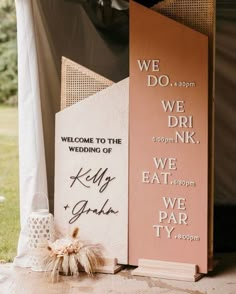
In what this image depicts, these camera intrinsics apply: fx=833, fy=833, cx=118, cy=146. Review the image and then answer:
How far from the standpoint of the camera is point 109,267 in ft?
19.3

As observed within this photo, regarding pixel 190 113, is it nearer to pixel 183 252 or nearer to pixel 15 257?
pixel 183 252

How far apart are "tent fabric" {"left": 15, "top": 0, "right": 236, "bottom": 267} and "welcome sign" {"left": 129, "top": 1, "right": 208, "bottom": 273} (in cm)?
69

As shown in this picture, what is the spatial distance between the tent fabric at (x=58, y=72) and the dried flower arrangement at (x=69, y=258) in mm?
315

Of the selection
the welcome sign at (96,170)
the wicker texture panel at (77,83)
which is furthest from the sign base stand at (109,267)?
the wicker texture panel at (77,83)

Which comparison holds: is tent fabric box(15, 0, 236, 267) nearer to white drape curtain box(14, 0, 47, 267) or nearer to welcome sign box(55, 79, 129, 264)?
white drape curtain box(14, 0, 47, 267)

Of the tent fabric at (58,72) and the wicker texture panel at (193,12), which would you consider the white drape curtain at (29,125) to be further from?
the wicker texture panel at (193,12)

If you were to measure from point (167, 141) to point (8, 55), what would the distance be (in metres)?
5.54

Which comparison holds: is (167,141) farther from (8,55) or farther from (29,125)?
(8,55)

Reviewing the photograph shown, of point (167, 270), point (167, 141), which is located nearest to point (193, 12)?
point (167, 141)

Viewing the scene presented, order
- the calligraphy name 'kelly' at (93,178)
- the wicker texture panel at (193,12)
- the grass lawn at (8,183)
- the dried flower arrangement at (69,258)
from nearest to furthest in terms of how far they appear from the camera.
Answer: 1. the wicker texture panel at (193,12)
2. the dried flower arrangement at (69,258)
3. the calligraphy name 'kelly' at (93,178)
4. the grass lawn at (8,183)

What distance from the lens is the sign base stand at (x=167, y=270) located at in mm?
5691

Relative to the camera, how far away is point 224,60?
659cm

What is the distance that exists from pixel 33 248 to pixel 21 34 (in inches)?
60.5

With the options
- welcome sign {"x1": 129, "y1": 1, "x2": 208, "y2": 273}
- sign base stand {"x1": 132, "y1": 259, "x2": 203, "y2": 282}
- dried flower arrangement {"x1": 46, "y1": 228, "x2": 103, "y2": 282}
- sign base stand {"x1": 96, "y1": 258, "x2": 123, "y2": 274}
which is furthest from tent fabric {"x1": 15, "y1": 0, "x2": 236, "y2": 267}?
sign base stand {"x1": 132, "y1": 259, "x2": 203, "y2": 282}
